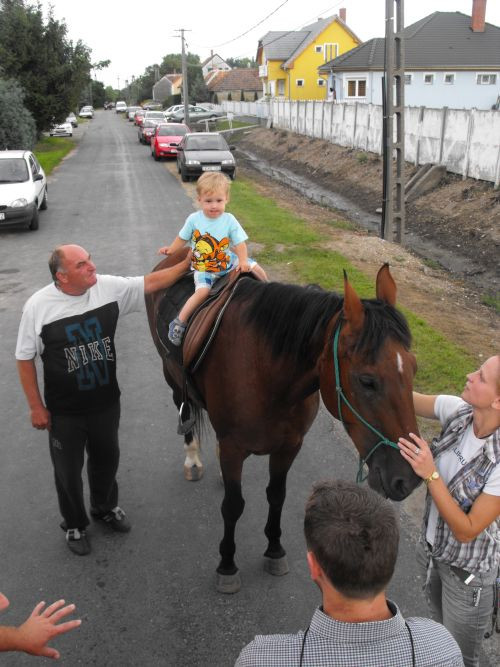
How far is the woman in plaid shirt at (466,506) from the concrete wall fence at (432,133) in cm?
1373

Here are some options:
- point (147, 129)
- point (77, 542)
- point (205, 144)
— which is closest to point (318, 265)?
point (77, 542)

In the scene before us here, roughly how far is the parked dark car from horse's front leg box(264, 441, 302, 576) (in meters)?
17.7

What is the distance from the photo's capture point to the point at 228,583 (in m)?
3.54

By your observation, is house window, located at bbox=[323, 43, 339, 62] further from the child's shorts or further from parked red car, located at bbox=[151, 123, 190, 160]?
the child's shorts

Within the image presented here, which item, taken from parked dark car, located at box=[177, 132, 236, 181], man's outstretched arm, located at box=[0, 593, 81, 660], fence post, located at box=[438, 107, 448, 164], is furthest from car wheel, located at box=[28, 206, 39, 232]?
man's outstretched arm, located at box=[0, 593, 81, 660]

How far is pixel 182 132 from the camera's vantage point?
27109 mm

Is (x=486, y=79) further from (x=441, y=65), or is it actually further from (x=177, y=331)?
(x=177, y=331)

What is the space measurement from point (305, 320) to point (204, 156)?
61.1ft

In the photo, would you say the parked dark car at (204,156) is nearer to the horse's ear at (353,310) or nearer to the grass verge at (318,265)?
the grass verge at (318,265)

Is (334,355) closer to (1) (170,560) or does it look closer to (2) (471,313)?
(1) (170,560)

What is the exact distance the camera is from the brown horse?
2.46m

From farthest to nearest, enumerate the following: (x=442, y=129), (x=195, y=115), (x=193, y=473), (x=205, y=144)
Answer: (x=195, y=115), (x=205, y=144), (x=442, y=129), (x=193, y=473)

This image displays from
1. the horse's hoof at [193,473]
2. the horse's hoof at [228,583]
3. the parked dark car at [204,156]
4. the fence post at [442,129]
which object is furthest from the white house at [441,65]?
the horse's hoof at [228,583]

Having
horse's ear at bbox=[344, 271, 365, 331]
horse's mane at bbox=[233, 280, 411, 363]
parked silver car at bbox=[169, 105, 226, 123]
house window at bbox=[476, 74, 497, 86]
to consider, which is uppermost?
house window at bbox=[476, 74, 497, 86]
